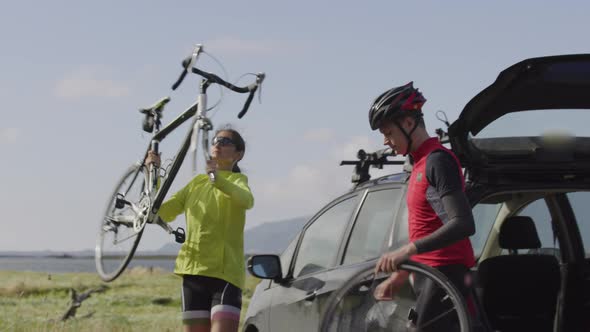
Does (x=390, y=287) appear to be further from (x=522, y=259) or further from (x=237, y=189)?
(x=237, y=189)

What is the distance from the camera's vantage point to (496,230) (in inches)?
258

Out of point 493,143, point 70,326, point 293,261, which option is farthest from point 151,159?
point 70,326

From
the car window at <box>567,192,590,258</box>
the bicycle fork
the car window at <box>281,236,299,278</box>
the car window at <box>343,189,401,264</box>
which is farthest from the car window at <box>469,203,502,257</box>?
the bicycle fork

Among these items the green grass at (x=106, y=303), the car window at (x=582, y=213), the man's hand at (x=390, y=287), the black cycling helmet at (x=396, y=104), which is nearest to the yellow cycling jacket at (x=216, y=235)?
the car window at (x=582, y=213)

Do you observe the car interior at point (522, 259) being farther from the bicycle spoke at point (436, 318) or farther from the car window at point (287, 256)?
the bicycle spoke at point (436, 318)

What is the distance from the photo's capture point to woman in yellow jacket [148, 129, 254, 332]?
680 centimetres

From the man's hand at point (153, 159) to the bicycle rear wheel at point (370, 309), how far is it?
3875 mm

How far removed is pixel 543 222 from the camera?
661cm

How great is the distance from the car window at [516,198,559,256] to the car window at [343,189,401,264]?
1.09 meters

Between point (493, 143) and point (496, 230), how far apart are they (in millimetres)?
1123

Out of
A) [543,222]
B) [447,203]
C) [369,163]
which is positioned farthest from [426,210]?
[543,222]

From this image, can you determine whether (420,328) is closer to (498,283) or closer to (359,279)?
(359,279)

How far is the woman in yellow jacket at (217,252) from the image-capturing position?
6797mm

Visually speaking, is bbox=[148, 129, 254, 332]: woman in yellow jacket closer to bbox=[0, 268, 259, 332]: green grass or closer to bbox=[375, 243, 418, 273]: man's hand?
bbox=[375, 243, 418, 273]: man's hand
